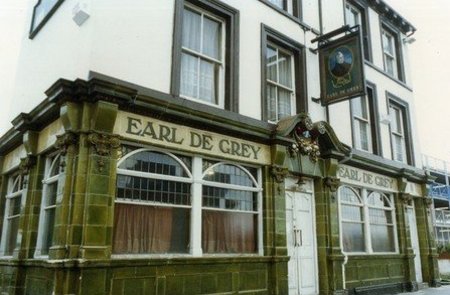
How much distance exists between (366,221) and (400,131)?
4932mm

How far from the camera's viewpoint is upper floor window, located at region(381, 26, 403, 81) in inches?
636

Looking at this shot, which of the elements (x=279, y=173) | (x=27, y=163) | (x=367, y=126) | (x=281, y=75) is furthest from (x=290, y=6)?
(x=27, y=163)

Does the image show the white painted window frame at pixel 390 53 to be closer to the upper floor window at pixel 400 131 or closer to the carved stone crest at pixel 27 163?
the upper floor window at pixel 400 131

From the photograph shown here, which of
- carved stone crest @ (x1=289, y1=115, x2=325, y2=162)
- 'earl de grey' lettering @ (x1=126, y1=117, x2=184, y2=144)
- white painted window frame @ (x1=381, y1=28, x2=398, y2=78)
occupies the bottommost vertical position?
'earl de grey' lettering @ (x1=126, y1=117, x2=184, y2=144)

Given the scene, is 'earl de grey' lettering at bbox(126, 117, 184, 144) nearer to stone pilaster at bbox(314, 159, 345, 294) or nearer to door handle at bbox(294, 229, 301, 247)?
door handle at bbox(294, 229, 301, 247)

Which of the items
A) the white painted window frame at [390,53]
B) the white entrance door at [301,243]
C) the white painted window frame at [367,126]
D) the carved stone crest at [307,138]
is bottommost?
the white entrance door at [301,243]

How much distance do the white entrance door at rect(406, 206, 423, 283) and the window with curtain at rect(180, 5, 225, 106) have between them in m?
9.13

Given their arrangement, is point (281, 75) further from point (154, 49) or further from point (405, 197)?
point (405, 197)

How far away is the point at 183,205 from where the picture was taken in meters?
8.15

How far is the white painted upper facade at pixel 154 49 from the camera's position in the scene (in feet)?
25.2

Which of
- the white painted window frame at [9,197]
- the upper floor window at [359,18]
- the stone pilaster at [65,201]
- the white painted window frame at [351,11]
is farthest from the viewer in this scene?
the upper floor window at [359,18]

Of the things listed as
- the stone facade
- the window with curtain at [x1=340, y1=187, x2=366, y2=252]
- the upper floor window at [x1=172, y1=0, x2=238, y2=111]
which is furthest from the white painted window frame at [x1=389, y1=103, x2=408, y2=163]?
the upper floor window at [x1=172, y1=0, x2=238, y2=111]

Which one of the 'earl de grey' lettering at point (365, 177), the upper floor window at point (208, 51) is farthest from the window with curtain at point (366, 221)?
the upper floor window at point (208, 51)

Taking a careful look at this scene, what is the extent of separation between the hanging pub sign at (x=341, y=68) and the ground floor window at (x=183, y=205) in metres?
3.36
